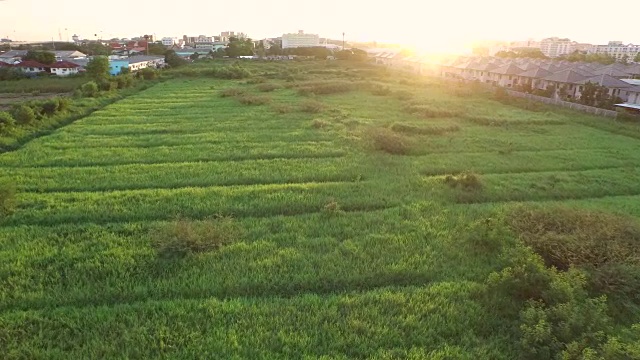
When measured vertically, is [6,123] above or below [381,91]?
below

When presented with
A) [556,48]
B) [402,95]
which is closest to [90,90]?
[402,95]

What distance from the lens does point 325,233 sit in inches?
422

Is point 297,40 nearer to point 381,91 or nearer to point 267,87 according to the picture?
point 267,87

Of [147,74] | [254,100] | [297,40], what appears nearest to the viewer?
[254,100]

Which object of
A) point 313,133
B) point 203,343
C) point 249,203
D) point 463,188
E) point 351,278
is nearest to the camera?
point 203,343

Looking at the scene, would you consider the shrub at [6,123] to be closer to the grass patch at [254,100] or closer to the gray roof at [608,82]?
the grass patch at [254,100]

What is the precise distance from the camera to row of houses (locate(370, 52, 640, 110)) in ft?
114

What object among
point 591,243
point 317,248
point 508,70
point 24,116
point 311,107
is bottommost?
point 317,248

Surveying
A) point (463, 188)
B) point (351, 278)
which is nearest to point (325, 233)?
point (351, 278)

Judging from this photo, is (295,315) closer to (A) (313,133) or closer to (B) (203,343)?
(B) (203,343)

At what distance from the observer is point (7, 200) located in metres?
11.6

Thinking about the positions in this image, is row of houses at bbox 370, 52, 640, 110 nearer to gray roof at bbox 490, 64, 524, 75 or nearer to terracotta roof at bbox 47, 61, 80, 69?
gray roof at bbox 490, 64, 524, 75

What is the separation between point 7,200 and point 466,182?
1322cm

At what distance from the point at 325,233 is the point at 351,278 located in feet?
7.07
